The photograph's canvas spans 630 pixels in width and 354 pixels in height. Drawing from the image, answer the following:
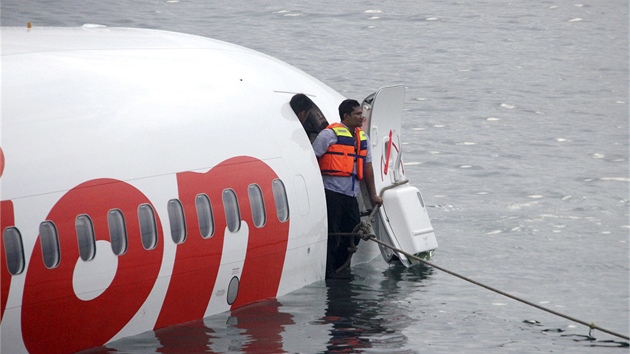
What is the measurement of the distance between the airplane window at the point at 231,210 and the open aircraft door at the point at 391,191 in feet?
13.3

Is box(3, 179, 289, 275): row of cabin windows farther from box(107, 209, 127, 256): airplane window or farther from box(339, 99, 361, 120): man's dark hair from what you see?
box(339, 99, 361, 120): man's dark hair

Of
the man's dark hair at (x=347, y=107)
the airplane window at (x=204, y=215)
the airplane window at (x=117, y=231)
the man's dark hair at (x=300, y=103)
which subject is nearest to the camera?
the airplane window at (x=117, y=231)

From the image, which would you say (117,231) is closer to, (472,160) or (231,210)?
(231,210)

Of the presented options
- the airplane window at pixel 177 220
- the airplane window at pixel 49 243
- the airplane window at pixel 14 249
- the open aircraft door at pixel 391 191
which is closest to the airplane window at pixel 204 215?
the airplane window at pixel 177 220

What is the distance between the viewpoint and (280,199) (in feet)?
58.2

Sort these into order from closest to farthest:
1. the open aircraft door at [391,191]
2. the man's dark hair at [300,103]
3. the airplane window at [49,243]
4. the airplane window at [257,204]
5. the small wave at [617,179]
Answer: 1. the airplane window at [49,243]
2. the airplane window at [257,204]
3. the man's dark hair at [300,103]
4. the open aircraft door at [391,191]
5. the small wave at [617,179]

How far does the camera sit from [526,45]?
56312 millimetres

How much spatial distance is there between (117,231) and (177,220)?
3.79 ft

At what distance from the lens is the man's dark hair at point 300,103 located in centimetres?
1884

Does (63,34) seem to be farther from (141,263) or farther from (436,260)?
(436,260)

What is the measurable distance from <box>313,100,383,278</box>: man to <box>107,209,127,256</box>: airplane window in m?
5.11

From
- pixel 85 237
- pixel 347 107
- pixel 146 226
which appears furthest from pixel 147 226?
pixel 347 107

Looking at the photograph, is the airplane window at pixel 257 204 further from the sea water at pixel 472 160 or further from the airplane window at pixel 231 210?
the sea water at pixel 472 160

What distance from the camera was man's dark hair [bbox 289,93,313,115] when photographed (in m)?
18.8
